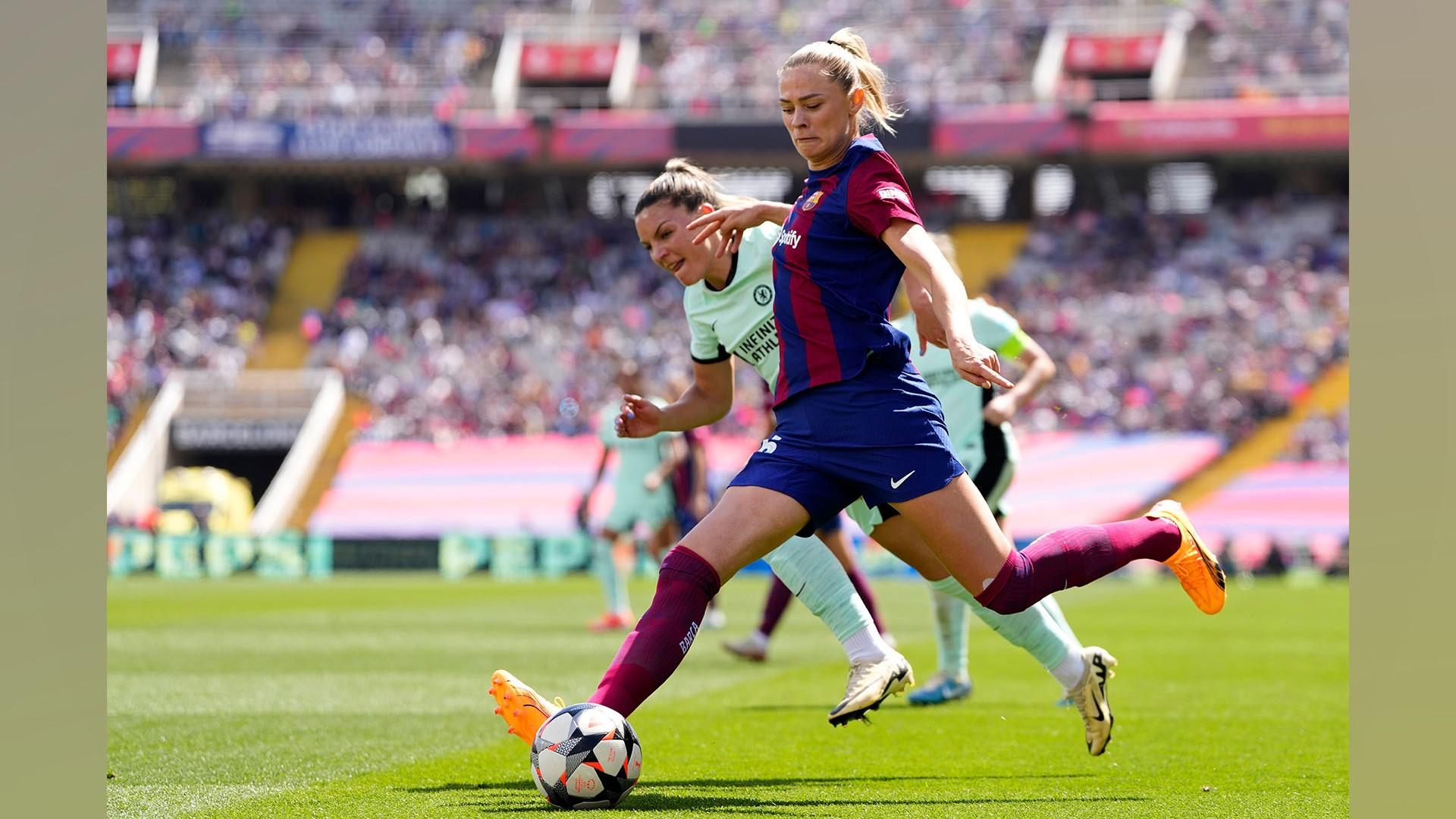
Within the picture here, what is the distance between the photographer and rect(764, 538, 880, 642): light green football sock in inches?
240

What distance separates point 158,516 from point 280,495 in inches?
95.3

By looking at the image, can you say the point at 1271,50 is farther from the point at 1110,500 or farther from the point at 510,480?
the point at 510,480

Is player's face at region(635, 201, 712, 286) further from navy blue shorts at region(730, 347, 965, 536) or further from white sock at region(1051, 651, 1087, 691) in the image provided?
white sock at region(1051, 651, 1087, 691)

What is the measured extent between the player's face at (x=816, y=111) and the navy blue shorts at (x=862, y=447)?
0.68m

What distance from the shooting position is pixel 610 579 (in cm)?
1453

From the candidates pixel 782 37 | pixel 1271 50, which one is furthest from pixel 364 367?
pixel 1271 50

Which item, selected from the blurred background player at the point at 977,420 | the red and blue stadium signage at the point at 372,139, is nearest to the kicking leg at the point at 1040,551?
the blurred background player at the point at 977,420

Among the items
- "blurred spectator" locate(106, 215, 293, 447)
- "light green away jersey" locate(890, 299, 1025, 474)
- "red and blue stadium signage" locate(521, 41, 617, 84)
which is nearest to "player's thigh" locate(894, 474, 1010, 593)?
"light green away jersey" locate(890, 299, 1025, 474)

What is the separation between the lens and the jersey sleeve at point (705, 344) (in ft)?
19.2

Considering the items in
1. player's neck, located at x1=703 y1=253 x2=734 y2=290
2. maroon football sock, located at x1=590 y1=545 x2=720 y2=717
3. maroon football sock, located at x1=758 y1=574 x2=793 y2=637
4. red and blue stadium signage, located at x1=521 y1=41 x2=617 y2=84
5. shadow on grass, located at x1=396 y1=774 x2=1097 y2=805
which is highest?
red and blue stadium signage, located at x1=521 y1=41 x2=617 y2=84

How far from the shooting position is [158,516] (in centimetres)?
3095

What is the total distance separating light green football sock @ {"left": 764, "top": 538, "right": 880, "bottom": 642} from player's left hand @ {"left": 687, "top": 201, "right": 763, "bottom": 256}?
1276 mm

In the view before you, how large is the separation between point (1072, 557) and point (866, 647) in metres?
0.90

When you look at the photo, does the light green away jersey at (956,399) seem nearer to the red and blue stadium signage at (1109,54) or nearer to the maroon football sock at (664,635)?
the maroon football sock at (664,635)
